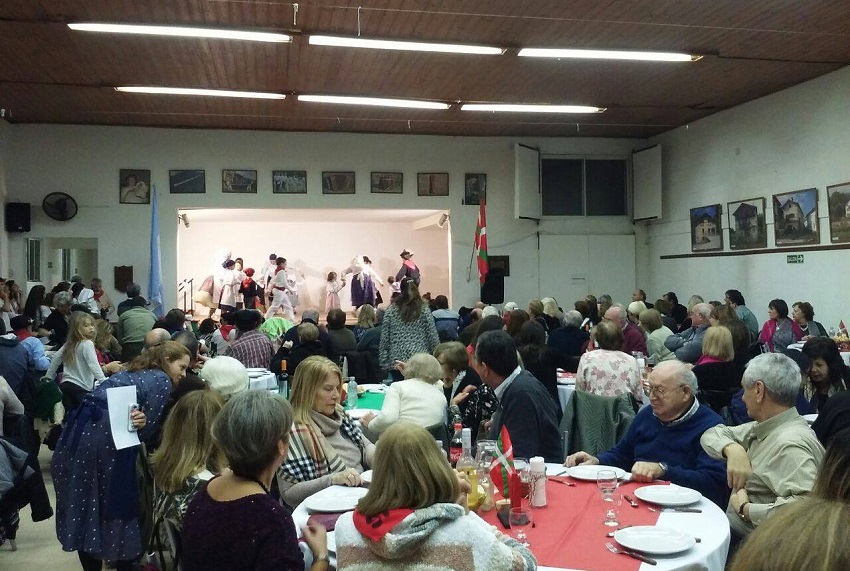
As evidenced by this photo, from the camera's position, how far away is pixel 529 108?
492 inches

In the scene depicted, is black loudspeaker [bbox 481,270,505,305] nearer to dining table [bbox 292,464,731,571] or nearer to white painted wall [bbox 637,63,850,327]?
white painted wall [bbox 637,63,850,327]

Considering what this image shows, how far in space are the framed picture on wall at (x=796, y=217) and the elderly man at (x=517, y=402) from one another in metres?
9.18

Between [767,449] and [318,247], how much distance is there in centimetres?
1832

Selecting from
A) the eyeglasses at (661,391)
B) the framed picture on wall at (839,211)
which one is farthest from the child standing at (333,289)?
the eyeglasses at (661,391)

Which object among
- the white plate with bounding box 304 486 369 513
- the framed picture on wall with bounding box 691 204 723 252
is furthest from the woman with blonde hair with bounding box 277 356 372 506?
the framed picture on wall with bounding box 691 204 723 252

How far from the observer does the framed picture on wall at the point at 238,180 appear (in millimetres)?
14727

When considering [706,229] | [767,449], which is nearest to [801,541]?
[767,449]

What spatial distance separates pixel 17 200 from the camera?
1389 centimetres

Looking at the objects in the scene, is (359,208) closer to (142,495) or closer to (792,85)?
(792,85)

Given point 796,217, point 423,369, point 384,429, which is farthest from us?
point 796,217

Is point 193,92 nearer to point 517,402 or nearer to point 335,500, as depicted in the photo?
point 517,402

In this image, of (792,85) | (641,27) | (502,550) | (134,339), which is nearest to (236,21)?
(134,339)

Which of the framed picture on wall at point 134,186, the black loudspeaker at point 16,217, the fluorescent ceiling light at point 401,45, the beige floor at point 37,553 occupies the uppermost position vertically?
the fluorescent ceiling light at point 401,45

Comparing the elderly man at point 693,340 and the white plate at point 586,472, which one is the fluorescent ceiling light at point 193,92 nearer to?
the elderly man at point 693,340
